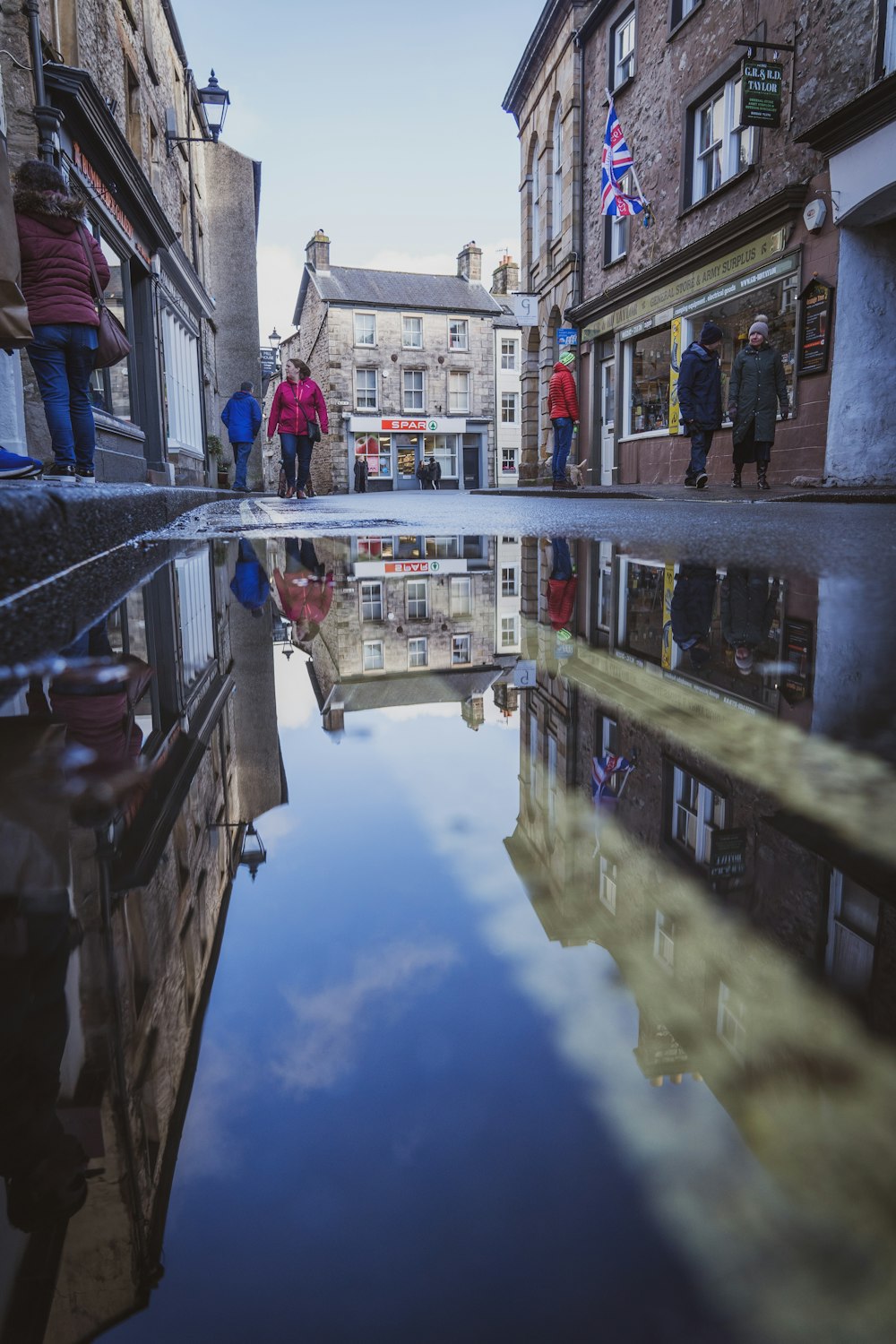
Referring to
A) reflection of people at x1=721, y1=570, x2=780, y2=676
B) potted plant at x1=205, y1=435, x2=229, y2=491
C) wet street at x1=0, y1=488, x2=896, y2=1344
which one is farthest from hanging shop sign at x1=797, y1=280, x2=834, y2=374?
potted plant at x1=205, y1=435, x2=229, y2=491

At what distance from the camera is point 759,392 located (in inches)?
413

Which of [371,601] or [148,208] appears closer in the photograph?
[371,601]

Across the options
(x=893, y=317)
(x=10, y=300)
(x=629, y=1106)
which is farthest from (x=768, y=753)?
(x=893, y=317)

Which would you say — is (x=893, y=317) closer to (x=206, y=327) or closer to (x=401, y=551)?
(x=401, y=551)

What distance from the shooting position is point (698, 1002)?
49 cm

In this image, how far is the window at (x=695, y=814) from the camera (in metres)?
0.69

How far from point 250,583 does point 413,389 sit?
36420mm

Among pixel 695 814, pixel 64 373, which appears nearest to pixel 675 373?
pixel 64 373

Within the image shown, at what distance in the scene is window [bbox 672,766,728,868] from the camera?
69 cm

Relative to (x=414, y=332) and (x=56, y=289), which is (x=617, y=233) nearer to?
(x=56, y=289)

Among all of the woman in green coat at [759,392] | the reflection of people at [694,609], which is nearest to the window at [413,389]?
the woman in green coat at [759,392]

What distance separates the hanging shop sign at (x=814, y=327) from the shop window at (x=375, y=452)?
26844mm

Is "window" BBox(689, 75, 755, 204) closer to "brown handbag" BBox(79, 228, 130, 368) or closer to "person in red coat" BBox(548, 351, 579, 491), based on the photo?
"person in red coat" BBox(548, 351, 579, 491)

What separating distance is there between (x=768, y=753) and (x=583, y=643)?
0.84m
